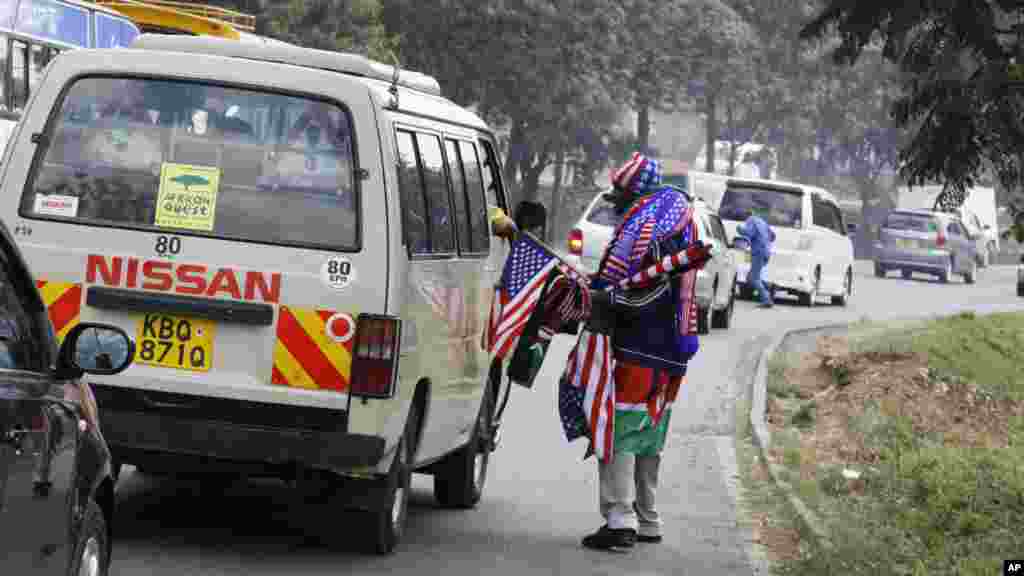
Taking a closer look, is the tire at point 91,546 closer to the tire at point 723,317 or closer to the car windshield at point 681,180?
the tire at point 723,317

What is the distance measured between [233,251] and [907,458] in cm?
612

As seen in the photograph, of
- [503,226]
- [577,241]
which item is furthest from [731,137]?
[503,226]

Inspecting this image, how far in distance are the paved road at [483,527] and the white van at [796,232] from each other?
712 inches

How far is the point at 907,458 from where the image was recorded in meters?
13.3

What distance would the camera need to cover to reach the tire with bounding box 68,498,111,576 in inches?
235

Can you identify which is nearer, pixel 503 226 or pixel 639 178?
pixel 639 178

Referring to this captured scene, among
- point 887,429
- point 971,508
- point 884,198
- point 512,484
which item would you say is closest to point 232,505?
point 512,484

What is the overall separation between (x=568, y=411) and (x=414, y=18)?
37791 millimetres

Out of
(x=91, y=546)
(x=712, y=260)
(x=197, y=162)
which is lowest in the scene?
(x=91, y=546)

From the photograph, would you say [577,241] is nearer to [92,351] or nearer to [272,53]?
[272,53]

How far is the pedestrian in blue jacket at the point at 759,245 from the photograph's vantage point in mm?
31547

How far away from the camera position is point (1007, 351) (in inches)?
883

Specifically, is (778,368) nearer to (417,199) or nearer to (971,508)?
(971,508)

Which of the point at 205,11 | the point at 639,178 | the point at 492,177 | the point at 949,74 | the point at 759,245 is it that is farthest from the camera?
the point at 759,245
